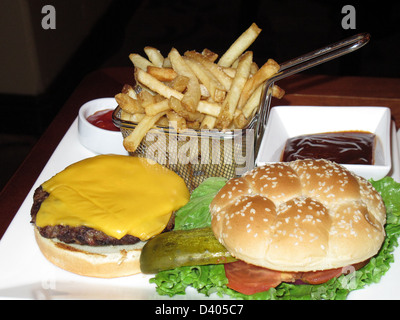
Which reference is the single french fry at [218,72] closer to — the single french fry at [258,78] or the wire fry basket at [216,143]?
the single french fry at [258,78]

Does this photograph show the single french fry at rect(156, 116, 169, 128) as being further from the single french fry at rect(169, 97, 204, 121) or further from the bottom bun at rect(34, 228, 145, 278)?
the bottom bun at rect(34, 228, 145, 278)

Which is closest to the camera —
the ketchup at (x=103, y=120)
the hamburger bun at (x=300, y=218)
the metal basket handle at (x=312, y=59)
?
the hamburger bun at (x=300, y=218)

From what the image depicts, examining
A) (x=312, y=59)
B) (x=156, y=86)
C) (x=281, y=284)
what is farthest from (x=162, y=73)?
(x=281, y=284)

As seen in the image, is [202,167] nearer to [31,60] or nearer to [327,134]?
[327,134]

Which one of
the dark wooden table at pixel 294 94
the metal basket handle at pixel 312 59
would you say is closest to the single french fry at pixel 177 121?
the metal basket handle at pixel 312 59

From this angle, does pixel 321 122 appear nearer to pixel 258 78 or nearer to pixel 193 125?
pixel 258 78

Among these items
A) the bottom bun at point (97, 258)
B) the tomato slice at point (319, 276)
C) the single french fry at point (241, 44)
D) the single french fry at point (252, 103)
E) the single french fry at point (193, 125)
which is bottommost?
the bottom bun at point (97, 258)

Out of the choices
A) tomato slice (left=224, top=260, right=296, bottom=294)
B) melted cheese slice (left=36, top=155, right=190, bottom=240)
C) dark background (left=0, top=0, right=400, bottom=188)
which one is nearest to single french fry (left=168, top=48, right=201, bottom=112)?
melted cheese slice (left=36, top=155, right=190, bottom=240)
